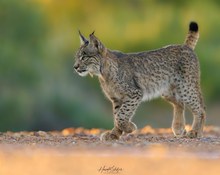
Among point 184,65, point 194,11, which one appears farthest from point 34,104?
point 184,65

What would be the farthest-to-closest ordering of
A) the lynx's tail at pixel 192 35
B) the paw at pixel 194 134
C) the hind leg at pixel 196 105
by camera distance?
the lynx's tail at pixel 192 35 < the hind leg at pixel 196 105 < the paw at pixel 194 134

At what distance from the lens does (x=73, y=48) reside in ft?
67.0

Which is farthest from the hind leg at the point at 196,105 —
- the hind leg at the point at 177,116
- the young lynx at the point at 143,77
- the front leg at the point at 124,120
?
the front leg at the point at 124,120

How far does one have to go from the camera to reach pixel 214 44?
873 inches

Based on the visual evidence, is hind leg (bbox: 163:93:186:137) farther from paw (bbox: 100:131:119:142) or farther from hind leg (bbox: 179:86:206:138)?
paw (bbox: 100:131:119:142)

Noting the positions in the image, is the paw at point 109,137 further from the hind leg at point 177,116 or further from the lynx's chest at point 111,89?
the hind leg at point 177,116

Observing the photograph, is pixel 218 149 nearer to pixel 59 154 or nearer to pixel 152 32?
pixel 59 154

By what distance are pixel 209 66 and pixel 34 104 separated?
4.65 m

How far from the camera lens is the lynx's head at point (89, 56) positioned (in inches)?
402

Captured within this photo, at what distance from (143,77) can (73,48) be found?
9729 millimetres

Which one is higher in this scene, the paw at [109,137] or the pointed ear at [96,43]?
the pointed ear at [96,43]

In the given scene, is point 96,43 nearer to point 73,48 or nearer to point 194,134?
point 194,134

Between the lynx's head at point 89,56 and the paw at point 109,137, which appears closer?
the paw at point 109,137

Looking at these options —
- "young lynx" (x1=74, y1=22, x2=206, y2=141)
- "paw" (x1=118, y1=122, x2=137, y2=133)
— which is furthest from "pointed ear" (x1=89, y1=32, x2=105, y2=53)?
"paw" (x1=118, y1=122, x2=137, y2=133)
